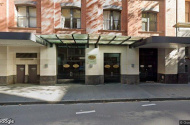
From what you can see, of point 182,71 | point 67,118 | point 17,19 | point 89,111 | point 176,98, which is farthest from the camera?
point 182,71

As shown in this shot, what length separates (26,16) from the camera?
1120cm

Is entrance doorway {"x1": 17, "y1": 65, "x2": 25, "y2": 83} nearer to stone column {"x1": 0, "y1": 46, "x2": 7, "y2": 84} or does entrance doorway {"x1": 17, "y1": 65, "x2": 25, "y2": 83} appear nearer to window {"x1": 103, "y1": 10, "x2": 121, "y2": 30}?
stone column {"x1": 0, "y1": 46, "x2": 7, "y2": 84}

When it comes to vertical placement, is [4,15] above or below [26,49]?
above

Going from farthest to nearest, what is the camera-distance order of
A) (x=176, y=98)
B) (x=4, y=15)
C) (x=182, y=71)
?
(x=182, y=71) < (x=4, y=15) < (x=176, y=98)

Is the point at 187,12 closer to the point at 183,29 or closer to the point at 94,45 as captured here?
the point at 183,29

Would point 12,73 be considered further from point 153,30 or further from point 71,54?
point 153,30

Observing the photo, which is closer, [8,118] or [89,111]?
[8,118]

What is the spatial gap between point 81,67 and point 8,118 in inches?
310

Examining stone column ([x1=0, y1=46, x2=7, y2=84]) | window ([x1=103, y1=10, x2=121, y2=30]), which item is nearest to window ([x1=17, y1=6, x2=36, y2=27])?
stone column ([x1=0, y1=46, x2=7, y2=84])

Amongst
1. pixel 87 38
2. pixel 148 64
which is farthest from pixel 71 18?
pixel 148 64

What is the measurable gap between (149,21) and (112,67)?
233 inches

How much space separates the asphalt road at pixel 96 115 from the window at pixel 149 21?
8259mm

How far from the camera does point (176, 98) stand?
289 inches

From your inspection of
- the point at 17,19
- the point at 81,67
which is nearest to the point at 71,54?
the point at 81,67
